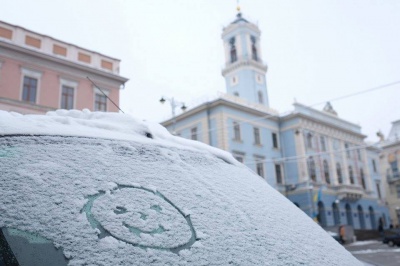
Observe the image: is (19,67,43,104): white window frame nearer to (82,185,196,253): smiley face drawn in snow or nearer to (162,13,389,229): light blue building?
(162,13,389,229): light blue building

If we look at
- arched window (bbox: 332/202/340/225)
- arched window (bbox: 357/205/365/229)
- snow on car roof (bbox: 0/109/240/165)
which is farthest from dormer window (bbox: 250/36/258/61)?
snow on car roof (bbox: 0/109/240/165)

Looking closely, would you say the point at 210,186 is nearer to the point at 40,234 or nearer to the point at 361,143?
the point at 40,234

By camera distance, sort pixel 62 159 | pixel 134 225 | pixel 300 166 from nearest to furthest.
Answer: pixel 134 225 → pixel 62 159 → pixel 300 166

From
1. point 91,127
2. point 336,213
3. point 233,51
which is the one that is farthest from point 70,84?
point 336,213

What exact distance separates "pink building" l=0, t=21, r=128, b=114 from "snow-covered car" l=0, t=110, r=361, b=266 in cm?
1387

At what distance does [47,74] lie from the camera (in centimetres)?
1566

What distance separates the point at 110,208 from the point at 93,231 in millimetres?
155

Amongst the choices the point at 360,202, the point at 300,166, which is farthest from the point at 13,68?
the point at 360,202

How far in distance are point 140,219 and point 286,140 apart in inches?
1028

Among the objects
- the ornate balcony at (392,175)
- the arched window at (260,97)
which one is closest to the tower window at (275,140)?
the arched window at (260,97)

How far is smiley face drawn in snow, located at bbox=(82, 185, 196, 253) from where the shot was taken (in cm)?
139

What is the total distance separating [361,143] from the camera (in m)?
32.3

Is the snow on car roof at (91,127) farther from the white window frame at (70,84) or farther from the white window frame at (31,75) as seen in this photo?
the white window frame at (70,84)

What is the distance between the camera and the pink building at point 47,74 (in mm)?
14523
